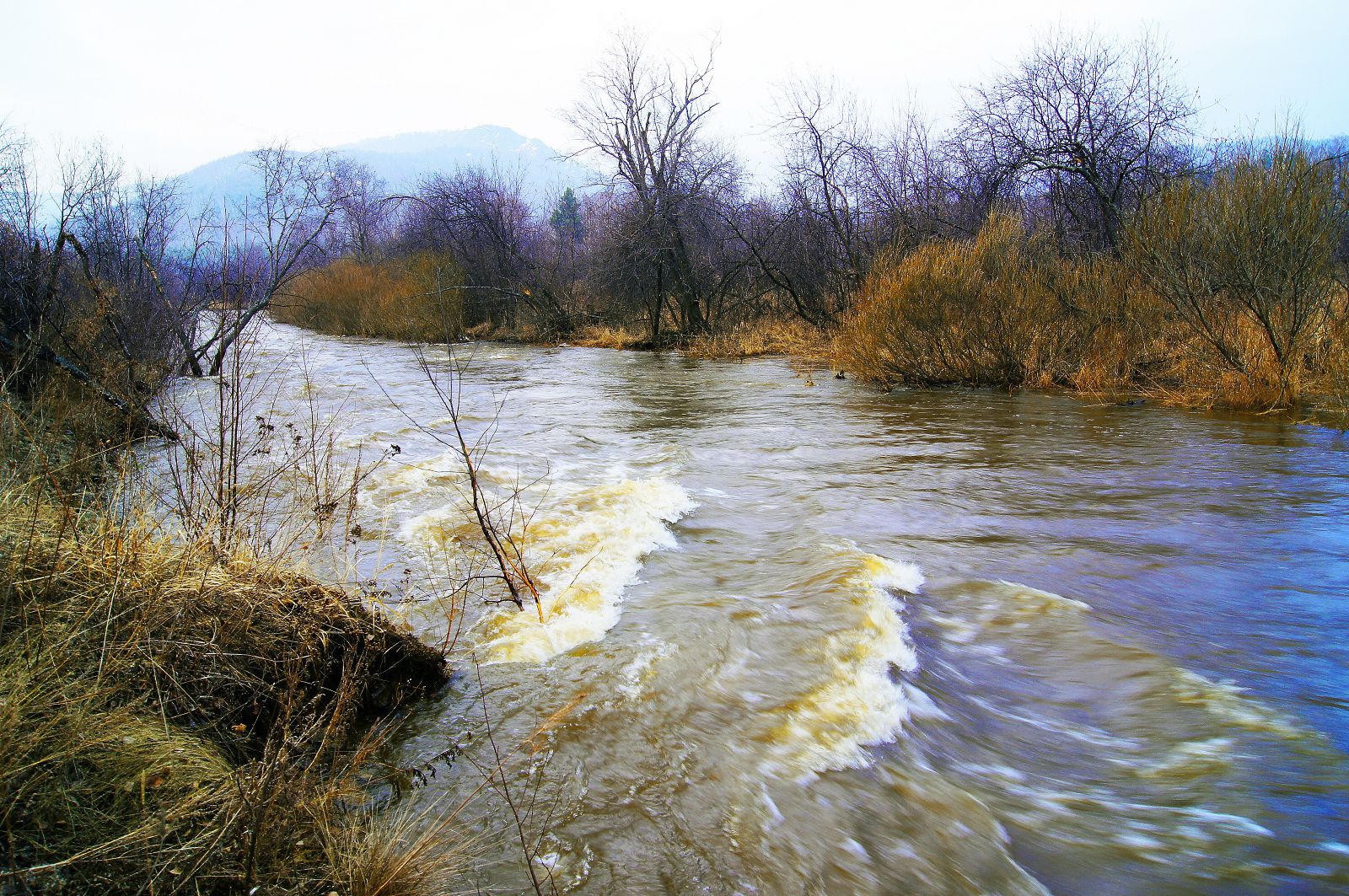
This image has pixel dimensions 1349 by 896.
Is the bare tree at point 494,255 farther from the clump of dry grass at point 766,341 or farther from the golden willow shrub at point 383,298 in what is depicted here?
the clump of dry grass at point 766,341

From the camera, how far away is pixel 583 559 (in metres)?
5.41

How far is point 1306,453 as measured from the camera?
773cm

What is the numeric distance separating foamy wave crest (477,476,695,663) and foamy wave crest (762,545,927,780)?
1333 mm

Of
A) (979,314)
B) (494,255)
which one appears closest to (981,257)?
(979,314)

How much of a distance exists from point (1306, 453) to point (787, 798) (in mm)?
8155

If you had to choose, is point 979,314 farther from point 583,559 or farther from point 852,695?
point 852,695

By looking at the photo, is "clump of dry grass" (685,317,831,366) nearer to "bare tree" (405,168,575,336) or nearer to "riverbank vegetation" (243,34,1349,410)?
"riverbank vegetation" (243,34,1349,410)

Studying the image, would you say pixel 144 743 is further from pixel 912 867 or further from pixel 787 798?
pixel 912 867

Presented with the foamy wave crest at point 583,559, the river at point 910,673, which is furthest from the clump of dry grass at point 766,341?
the foamy wave crest at point 583,559

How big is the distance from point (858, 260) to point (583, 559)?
751 inches

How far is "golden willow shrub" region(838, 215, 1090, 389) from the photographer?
12.5m

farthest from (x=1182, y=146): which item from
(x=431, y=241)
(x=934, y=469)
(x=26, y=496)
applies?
(x=431, y=241)

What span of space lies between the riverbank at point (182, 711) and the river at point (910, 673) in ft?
1.34

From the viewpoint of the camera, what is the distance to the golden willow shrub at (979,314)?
492 inches
